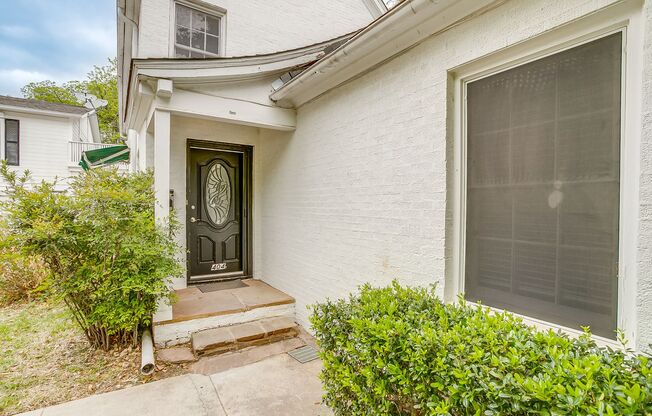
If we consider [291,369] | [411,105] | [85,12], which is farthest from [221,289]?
[85,12]

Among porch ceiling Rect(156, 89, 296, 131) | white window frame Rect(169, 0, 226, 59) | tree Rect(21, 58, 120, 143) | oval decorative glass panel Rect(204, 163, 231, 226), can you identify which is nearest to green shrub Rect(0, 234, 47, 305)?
oval decorative glass panel Rect(204, 163, 231, 226)

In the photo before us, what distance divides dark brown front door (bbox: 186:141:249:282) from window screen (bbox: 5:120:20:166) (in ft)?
38.5

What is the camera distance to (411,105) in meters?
2.92

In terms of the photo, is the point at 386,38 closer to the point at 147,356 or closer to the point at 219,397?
the point at 219,397

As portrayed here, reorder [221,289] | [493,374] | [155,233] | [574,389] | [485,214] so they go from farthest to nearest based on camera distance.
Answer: [221,289] → [155,233] → [485,214] → [493,374] → [574,389]

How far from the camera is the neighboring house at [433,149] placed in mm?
1818

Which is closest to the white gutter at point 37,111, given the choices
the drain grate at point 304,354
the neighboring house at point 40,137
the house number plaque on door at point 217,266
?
the neighboring house at point 40,137

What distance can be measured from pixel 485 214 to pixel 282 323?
302 cm

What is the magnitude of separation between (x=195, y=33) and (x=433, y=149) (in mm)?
4532

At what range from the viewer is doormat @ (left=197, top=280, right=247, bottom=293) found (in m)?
5.12

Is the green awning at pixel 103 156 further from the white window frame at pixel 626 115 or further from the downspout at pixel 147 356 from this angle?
the white window frame at pixel 626 115

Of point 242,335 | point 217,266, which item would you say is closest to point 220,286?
point 217,266

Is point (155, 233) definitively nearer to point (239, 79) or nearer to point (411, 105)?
point (239, 79)

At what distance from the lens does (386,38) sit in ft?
9.70
